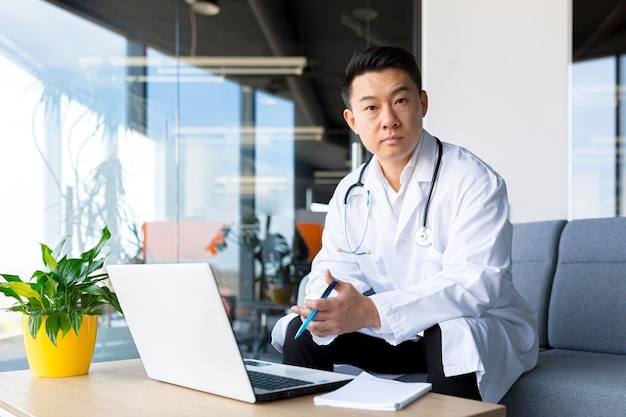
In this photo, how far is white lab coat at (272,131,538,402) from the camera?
1567 mm

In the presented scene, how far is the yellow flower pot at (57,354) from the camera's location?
5.04 ft

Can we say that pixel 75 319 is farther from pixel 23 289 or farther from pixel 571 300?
pixel 571 300

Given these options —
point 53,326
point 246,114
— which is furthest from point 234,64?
point 53,326

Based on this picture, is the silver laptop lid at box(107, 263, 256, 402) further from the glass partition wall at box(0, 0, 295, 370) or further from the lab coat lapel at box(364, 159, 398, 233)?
the glass partition wall at box(0, 0, 295, 370)

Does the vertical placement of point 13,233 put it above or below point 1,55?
below

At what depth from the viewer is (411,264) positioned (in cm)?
189

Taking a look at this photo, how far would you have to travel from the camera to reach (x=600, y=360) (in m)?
2.00

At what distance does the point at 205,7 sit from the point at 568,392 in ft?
10.2

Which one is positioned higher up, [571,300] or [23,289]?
[23,289]

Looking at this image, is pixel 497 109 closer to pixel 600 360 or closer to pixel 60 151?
pixel 600 360

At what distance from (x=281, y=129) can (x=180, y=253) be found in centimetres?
98

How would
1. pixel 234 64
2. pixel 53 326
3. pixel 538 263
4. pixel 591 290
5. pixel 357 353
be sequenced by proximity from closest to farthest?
pixel 53 326
pixel 357 353
pixel 591 290
pixel 538 263
pixel 234 64

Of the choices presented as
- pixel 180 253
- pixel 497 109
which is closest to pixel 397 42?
pixel 497 109

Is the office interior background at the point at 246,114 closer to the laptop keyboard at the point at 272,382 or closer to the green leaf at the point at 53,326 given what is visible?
the green leaf at the point at 53,326
